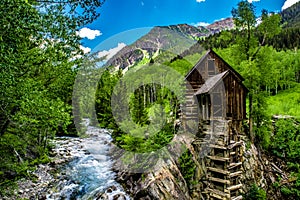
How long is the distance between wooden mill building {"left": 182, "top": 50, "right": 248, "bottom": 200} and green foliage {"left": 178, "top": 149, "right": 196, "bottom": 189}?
133 centimetres

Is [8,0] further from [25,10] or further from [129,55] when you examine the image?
[129,55]

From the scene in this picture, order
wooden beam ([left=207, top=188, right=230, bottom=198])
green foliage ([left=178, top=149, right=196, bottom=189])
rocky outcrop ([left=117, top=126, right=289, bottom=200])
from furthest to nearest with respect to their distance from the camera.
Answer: wooden beam ([left=207, top=188, right=230, bottom=198]) → green foliage ([left=178, top=149, right=196, bottom=189]) → rocky outcrop ([left=117, top=126, right=289, bottom=200])

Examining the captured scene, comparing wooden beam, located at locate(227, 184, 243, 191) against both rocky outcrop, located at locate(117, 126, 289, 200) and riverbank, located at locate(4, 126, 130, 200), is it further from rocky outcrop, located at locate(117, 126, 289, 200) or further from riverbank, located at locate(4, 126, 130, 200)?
riverbank, located at locate(4, 126, 130, 200)

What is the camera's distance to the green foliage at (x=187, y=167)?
1300 centimetres

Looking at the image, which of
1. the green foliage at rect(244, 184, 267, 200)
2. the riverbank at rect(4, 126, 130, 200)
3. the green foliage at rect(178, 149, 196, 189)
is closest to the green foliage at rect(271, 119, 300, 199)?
the green foliage at rect(244, 184, 267, 200)

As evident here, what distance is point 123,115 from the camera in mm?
18766

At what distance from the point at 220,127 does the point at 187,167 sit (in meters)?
3.26

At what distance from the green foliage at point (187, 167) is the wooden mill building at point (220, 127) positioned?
1325 mm

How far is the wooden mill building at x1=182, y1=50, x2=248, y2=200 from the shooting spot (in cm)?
1371

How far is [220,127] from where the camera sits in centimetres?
1461

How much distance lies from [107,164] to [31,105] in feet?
34.4

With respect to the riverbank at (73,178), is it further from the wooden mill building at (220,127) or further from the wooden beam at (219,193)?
the wooden mill building at (220,127)

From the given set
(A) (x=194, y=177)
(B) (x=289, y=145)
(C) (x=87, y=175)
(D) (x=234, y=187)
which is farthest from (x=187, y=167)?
(B) (x=289, y=145)

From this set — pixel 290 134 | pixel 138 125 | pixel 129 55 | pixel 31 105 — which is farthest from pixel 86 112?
pixel 31 105
